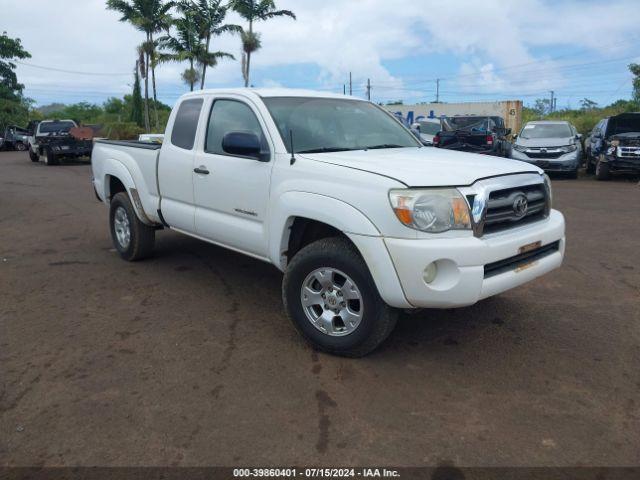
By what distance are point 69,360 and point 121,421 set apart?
99cm

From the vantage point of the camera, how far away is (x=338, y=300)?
12.3ft

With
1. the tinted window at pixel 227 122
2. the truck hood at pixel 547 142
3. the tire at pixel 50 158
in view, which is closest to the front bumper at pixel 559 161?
the truck hood at pixel 547 142

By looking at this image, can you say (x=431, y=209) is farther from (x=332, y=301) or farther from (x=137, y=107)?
(x=137, y=107)

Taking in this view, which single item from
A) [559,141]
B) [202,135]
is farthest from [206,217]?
[559,141]

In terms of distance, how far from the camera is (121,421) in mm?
3059

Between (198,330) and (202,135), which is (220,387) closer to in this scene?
(198,330)

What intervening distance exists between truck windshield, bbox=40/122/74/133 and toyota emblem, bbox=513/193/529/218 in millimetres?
21481

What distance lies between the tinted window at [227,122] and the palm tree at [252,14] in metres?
29.1

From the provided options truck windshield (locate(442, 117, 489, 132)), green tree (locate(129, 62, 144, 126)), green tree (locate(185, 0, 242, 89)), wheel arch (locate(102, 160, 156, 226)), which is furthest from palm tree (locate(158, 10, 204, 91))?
wheel arch (locate(102, 160, 156, 226))

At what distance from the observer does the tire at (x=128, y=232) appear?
611 centimetres

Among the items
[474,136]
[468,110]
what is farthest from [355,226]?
[468,110]

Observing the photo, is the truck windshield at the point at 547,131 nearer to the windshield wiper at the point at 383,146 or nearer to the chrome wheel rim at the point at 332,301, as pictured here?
the windshield wiper at the point at 383,146

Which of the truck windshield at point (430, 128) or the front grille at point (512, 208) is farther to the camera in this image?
the truck windshield at point (430, 128)

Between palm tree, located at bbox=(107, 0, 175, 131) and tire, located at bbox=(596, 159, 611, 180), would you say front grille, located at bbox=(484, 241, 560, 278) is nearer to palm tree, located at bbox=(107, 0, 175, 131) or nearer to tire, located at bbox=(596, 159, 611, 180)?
tire, located at bbox=(596, 159, 611, 180)
